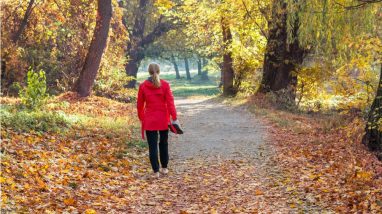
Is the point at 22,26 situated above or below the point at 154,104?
above

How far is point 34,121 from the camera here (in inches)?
409

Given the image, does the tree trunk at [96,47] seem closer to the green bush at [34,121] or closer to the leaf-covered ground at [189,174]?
the leaf-covered ground at [189,174]

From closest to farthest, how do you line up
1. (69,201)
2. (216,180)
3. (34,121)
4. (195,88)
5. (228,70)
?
(69,201)
(216,180)
(34,121)
(228,70)
(195,88)

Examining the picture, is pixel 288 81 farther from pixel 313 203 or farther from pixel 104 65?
pixel 313 203

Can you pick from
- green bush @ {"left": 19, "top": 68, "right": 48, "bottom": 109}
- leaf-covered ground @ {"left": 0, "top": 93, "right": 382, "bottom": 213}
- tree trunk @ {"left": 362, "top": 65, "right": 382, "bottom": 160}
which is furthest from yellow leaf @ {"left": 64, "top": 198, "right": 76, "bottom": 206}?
green bush @ {"left": 19, "top": 68, "right": 48, "bottom": 109}

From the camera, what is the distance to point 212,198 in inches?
290

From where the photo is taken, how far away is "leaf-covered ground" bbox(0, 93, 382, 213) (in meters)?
6.64

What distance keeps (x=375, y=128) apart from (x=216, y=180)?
3.49 m

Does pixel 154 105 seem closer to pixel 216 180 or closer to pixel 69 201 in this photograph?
pixel 216 180

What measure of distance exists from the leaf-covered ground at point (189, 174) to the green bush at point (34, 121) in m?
0.30

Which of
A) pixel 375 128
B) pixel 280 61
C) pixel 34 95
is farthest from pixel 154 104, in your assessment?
pixel 280 61

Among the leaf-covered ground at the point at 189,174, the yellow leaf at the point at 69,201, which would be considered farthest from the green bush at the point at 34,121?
the yellow leaf at the point at 69,201

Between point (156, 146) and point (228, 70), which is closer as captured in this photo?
point (156, 146)

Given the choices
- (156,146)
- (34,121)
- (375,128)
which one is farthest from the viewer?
(34,121)
